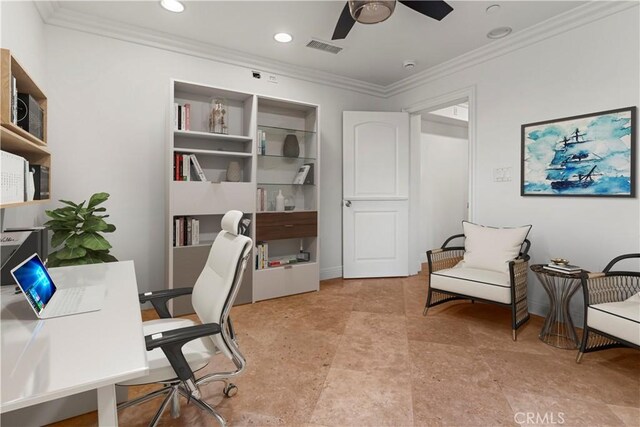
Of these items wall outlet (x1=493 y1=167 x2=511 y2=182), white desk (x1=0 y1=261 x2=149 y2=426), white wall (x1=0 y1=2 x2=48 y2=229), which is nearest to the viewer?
white desk (x1=0 y1=261 x2=149 y2=426)

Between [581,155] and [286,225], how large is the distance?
2.85 metres

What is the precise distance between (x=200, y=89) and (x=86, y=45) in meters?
1.02

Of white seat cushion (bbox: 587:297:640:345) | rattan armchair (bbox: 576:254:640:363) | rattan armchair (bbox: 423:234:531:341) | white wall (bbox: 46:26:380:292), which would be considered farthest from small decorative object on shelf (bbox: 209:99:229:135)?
white seat cushion (bbox: 587:297:640:345)

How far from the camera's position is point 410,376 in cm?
209

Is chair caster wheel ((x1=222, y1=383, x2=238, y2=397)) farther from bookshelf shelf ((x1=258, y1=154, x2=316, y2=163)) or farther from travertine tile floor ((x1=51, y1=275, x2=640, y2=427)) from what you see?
bookshelf shelf ((x1=258, y1=154, x2=316, y2=163))

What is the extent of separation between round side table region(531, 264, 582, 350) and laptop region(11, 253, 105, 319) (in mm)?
Result: 2967

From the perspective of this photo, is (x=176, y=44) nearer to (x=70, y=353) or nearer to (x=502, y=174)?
(x=70, y=353)

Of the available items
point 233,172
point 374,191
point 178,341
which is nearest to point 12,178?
point 178,341

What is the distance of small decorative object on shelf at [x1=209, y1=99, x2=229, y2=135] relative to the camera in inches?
133

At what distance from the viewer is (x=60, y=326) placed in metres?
1.14

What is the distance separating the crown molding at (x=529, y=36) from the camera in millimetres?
2672

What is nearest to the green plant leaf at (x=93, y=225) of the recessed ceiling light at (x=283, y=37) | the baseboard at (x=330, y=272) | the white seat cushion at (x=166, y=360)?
the white seat cushion at (x=166, y=360)

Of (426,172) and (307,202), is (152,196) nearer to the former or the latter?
(307,202)

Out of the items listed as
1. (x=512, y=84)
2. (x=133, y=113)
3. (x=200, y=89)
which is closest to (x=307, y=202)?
(x=200, y=89)
